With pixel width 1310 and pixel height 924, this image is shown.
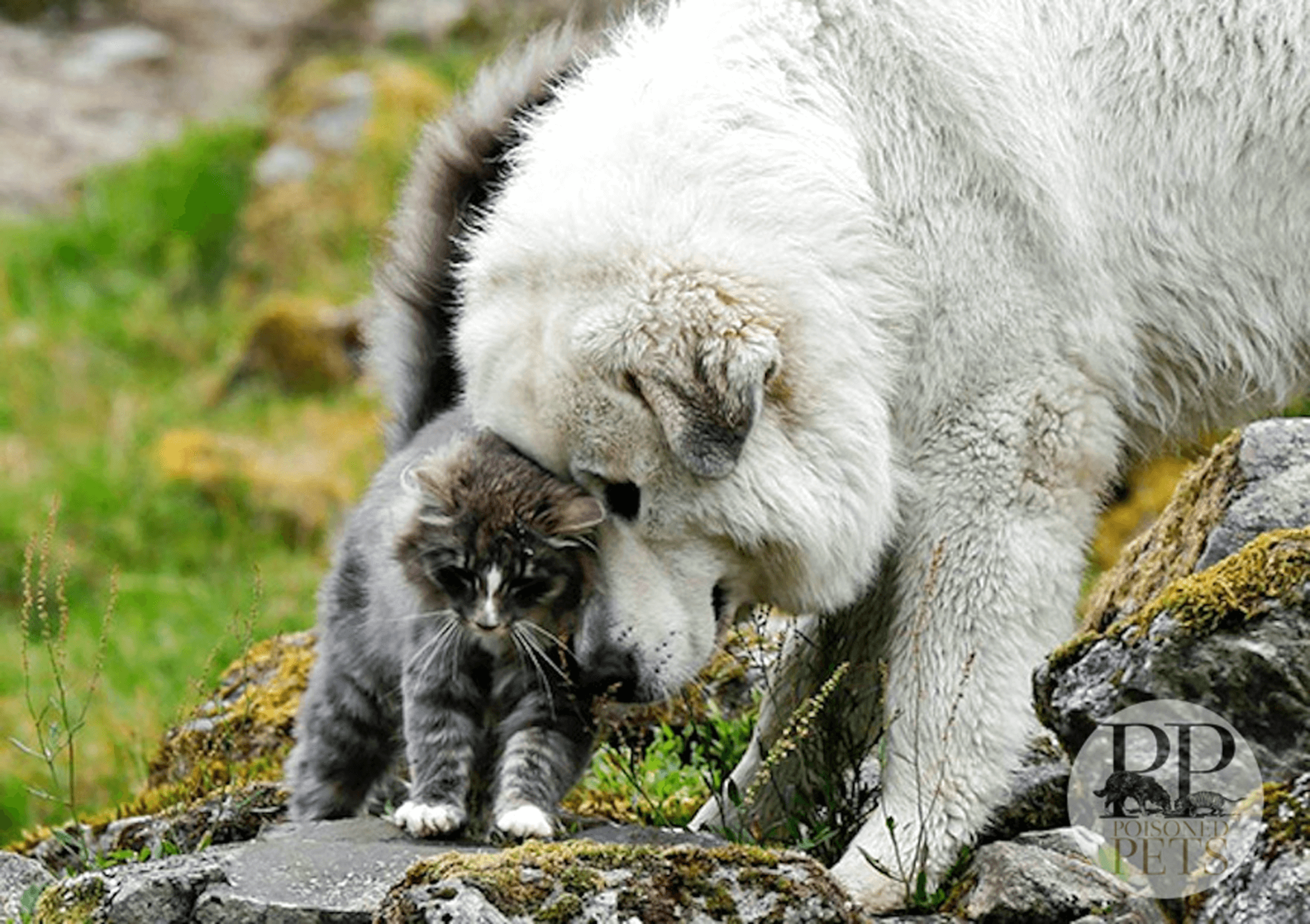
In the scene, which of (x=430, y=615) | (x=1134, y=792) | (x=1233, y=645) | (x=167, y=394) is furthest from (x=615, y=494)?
(x=167, y=394)

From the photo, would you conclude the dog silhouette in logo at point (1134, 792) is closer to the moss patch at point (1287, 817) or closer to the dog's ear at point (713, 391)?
the moss patch at point (1287, 817)

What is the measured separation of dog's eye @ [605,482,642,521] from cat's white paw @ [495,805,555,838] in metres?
0.72

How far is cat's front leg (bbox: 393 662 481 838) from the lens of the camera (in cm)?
466

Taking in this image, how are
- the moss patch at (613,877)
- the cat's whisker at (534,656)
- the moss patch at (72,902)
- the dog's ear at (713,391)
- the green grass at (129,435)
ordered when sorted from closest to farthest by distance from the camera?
the moss patch at (613,877), the moss patch at (72,902), the dog's ear at (713,391), the cat's whisker at (534,656), the green grass at (129,435)

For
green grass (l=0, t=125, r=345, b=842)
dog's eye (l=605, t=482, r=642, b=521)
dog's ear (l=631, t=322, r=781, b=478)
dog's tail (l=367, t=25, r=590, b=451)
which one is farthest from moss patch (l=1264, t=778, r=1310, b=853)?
green grass (l=0, t=125, r=345, b=842)

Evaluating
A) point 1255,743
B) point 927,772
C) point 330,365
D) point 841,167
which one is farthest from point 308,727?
point 330,365

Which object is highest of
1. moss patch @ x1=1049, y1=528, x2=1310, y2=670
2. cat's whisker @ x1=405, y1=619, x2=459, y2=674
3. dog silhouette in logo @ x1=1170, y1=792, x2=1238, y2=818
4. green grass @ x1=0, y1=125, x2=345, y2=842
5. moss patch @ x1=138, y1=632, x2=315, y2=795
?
moss patch @ x1=1049, y1=528, x2=1310, y2=670

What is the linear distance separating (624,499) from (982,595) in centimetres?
88

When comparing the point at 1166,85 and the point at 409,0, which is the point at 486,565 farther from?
the point at 409,0

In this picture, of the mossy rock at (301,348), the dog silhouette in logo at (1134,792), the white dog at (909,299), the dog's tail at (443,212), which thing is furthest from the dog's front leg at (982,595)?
the mossy rock at (301,348)

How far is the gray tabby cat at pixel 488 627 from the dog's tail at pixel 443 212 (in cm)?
64

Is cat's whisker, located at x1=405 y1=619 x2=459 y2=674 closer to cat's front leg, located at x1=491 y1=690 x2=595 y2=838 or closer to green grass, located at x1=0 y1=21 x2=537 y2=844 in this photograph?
cat's front leg, located at x1=491 y1=690 x2=595 y2=838

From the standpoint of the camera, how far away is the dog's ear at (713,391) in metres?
4.44

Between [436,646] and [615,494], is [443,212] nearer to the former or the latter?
[615,494]
